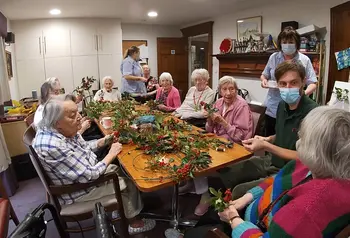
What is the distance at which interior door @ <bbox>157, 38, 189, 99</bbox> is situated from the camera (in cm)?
718

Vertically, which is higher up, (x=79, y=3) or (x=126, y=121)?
(x=79, y=3)

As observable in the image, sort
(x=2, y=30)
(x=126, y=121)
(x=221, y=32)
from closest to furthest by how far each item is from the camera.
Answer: (x=126, y=121) → (x=2, y=30) → (x=221, y=32)

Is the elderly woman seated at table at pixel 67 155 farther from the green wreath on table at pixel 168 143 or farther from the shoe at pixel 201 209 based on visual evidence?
the shoe at pixel 201 209

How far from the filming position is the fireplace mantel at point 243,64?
4.56m

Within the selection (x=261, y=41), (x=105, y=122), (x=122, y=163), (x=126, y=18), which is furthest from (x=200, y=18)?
(x=122, y=163)

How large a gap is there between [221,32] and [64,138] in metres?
4.99

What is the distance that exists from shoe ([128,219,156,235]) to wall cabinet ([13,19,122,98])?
4.60m

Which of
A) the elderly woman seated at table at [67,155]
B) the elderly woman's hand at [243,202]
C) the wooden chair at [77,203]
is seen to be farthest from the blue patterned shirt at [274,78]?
the wooden chair at [77,203]

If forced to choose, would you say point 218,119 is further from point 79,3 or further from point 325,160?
point 79,3

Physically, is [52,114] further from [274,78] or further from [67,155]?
[274,78]

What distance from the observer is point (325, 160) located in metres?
0.87

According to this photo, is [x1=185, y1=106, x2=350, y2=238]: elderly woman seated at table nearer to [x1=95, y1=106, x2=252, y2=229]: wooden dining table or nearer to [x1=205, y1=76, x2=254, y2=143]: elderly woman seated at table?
[x1=95, y1=106, x2=252, y2=229]: wooden dining table

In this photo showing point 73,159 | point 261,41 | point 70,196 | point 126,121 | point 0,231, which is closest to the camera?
point 0,231

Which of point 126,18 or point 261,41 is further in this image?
point 126,18
